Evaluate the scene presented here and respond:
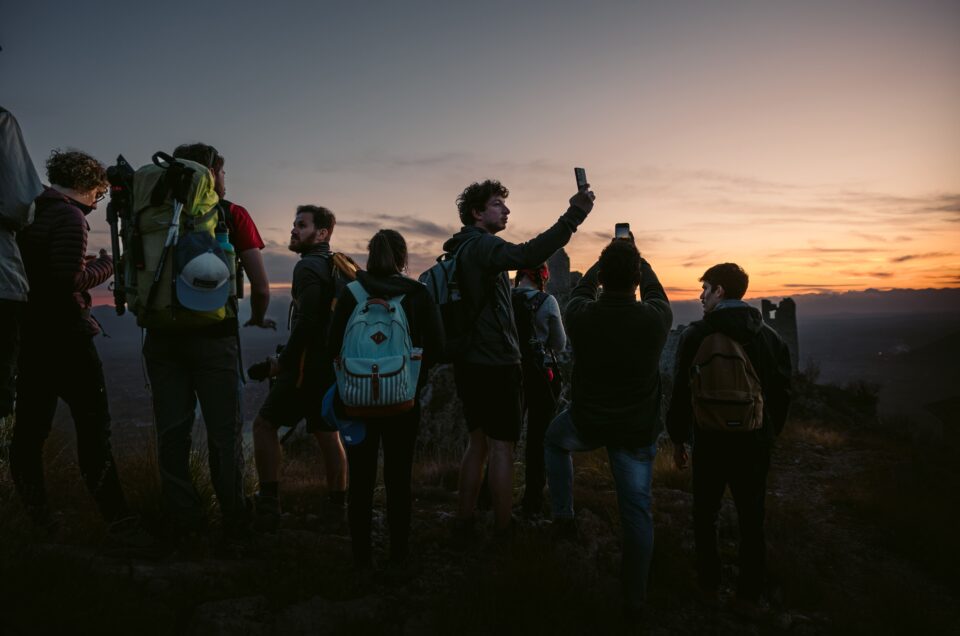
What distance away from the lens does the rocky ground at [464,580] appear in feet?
8.87

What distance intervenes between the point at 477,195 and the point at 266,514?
281 cm

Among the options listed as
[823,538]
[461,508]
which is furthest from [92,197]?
[823,538]

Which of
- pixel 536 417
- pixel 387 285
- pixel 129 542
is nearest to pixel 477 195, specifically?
pixel 387 285

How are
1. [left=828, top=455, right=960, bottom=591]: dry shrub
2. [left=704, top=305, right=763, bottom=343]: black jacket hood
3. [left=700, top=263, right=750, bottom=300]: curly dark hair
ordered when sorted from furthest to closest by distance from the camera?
[left=828, top=455, right=960, bottom=591]: dry shrub < [left=700, top=263, right=750, bottom=300]: curly dark hair < [left=704, top=305, right=763, bottom=343]: black jacket hood

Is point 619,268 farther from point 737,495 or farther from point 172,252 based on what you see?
point 172,252

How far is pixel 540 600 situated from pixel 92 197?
3.74 m

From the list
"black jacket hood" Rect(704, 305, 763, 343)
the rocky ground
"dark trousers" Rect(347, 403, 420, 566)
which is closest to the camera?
the rocky ground

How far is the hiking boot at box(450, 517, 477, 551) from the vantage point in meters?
4.04

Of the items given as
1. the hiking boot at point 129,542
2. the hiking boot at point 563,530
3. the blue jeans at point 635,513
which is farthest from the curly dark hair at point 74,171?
the hiking boot at point 563,530

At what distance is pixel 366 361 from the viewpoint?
10.3 ft

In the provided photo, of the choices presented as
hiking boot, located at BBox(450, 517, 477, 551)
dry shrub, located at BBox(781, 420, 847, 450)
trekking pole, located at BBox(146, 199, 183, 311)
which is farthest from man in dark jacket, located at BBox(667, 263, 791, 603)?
dry shrub, located at BBox(781, 420, 847, 450)

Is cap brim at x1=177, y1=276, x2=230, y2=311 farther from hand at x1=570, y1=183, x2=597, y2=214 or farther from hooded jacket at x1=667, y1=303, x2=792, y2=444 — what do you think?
hooded jacket at x1=667, y1=303, x2=792, y2=444

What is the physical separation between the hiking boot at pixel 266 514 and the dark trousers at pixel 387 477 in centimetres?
82

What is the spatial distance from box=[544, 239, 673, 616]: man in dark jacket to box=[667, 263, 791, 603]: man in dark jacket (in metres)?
0.48
